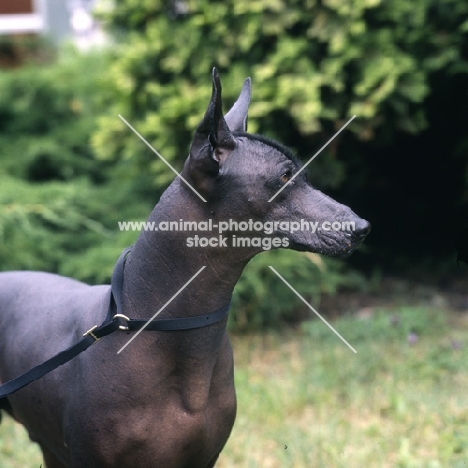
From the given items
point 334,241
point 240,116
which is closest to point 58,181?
point 240,116

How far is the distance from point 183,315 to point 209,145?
1.84ft

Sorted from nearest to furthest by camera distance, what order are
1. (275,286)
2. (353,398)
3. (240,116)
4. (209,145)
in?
(209,145), (240,116), (353,398), (275,286)

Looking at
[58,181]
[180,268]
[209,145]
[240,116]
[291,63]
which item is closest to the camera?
[209,145]

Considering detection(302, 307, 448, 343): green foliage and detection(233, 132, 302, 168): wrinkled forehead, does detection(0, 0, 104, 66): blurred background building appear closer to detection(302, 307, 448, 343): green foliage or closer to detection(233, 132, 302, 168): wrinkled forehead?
detection(302, 307, 448, 343): green foliage

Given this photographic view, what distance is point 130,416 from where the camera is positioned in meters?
2.22

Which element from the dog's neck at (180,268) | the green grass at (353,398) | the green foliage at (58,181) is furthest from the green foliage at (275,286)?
the dog's neck at (180,268)

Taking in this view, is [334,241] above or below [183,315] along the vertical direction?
above

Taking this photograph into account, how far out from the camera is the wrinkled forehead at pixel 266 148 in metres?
2.19

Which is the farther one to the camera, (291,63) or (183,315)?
(291,63)

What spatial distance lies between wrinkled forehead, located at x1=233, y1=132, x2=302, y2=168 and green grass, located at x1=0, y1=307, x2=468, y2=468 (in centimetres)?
202

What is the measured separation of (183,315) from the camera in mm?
2260

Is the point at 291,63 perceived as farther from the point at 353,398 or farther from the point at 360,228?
the point at 360,228

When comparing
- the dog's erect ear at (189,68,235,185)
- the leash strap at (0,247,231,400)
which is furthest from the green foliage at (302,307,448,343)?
the dog's erect ear at (189,68,235,185)

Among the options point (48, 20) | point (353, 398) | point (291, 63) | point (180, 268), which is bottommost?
point (353, 398)
